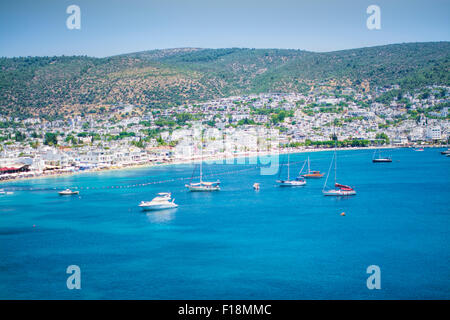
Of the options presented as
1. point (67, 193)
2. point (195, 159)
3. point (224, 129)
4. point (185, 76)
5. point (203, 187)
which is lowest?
point (67, 193)

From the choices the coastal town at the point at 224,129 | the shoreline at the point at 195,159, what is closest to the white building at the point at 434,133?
the coastal town at the point at 224,129

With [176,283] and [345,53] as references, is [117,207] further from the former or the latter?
[345,53]

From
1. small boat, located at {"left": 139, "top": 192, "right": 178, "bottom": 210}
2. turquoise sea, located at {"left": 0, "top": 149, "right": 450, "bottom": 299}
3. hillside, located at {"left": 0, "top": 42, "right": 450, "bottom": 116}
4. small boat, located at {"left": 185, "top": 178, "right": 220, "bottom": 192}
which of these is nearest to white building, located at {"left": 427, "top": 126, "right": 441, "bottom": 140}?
hillside, located at {"left": 0, "top": 42, "right": 450, "bottom": 116}

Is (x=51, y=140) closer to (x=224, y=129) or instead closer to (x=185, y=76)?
(x=224, y=129)

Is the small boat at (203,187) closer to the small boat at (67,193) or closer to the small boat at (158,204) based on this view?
the small boat at (158,204)

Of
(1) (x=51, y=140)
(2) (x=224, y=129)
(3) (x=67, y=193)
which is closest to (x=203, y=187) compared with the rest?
(3) (x=67, y=193)

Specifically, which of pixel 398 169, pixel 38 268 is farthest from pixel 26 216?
pixel 398 169
